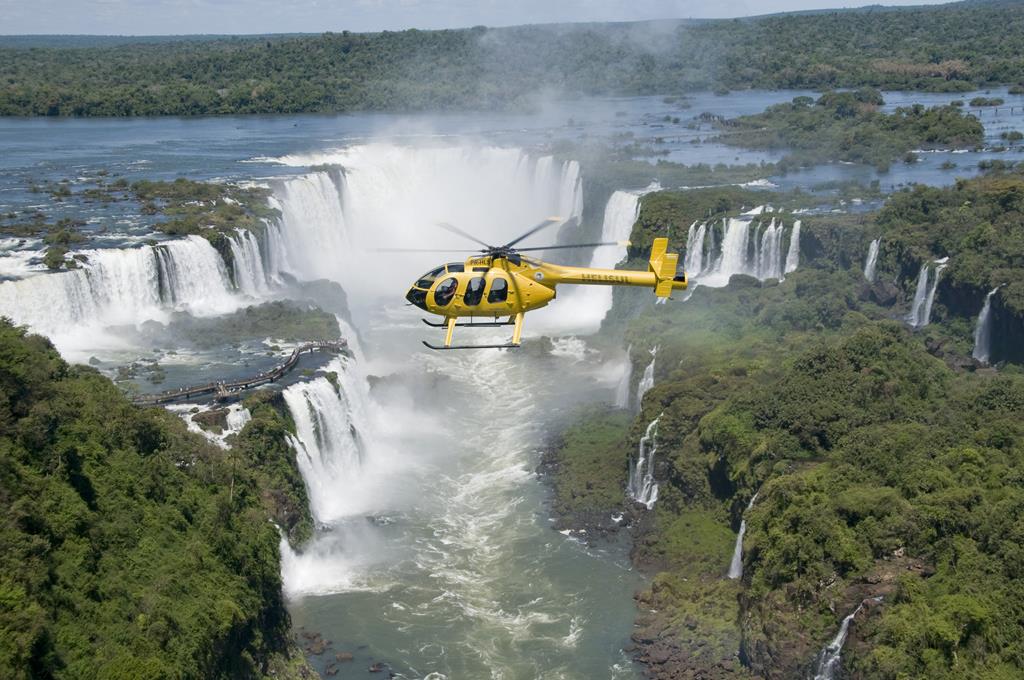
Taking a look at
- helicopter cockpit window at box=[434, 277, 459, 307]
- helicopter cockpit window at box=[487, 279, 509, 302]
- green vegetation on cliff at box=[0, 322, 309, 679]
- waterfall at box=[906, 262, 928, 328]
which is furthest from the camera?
waterfall at box=[906, 262, 928, 328]

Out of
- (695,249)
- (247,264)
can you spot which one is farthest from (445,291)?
(695,249)

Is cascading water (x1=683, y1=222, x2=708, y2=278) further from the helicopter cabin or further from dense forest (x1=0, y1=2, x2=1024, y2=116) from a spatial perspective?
dense forest (x1=0, y1=2, x2=1024, y2=116)

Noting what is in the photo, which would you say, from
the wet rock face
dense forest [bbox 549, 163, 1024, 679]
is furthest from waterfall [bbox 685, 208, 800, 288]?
the wet rock face

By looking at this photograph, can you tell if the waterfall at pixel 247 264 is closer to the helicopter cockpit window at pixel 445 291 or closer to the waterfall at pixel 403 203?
the waterfall at pixel 403 203

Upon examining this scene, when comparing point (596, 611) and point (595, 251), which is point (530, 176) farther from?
point (596, 611)

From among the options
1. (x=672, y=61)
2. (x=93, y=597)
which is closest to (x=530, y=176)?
(x=93, y=597)

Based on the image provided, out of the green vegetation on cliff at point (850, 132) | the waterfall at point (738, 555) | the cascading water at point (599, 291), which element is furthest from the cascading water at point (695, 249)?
the waterfall at point (738, 555)
